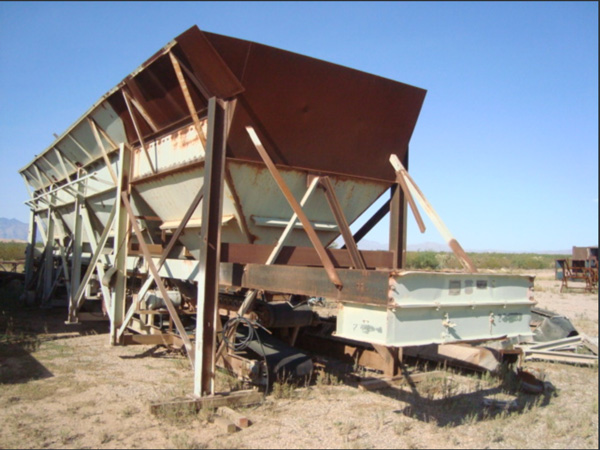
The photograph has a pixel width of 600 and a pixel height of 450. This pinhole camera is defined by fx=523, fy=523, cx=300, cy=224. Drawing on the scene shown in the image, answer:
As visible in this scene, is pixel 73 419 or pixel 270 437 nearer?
pixel 270 437

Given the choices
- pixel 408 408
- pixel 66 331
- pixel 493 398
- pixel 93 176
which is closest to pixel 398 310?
pixel 408 408

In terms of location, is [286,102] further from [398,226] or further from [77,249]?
[77,249]

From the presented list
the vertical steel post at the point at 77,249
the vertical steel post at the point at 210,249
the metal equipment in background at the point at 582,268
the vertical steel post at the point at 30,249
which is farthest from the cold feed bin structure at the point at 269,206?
the metal equipment in background at the point at 582,268

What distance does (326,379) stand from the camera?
6316 millimetres

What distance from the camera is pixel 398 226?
6.55m

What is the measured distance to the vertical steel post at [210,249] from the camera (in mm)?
5105

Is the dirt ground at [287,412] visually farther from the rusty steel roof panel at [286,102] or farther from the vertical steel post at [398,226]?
the rusty steel roof panel at [286,102]

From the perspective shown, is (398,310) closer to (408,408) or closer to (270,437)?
(270,437)

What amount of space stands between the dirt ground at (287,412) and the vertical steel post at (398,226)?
1.57 meters

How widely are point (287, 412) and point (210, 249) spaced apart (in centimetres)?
179

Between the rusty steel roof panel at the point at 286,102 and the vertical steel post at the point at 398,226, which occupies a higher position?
the rusty steel roof panel at the point at 286,102

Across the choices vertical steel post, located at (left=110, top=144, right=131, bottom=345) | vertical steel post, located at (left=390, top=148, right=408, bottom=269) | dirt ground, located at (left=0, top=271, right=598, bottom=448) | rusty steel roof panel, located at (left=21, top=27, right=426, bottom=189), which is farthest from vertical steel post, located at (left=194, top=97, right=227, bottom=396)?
vertical steel post, located at (left=110, top=144, right=131, bottom=345)

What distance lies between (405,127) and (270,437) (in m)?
3.98

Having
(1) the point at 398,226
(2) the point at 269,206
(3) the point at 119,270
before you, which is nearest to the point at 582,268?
(1) the point at 398,226
